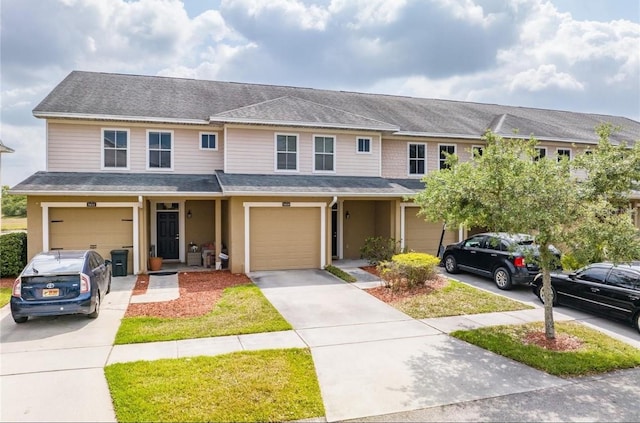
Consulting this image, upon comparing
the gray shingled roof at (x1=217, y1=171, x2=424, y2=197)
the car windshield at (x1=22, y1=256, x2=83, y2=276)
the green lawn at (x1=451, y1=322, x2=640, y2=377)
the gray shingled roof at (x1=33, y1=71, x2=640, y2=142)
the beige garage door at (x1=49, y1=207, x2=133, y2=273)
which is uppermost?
the gray shingled roof at (x1=33, y1=71, x2=640, y2=142)

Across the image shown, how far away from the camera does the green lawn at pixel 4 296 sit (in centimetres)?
Answer: 1012

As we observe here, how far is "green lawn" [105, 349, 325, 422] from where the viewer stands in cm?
499

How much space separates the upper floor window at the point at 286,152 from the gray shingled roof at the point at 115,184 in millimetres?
2606

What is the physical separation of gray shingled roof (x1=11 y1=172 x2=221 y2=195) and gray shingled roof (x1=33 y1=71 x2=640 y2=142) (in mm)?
2200

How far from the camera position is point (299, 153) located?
641 inches

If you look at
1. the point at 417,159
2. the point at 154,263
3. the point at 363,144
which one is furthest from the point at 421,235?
the point at 154,263

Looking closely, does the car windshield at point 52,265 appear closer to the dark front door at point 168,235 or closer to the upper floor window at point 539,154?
the dark front door at point 168,235

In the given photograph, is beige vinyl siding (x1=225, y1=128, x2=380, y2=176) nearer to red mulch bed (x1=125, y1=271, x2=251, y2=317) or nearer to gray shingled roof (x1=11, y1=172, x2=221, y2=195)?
gray shingled roof (x1=11, y1=172, x2=221, y2=195)

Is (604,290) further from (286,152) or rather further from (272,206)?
(286,152)

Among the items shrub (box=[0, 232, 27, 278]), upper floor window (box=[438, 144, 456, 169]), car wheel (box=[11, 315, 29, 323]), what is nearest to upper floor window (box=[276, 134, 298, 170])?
upper floor window (box=[438, 144, 456, 169])

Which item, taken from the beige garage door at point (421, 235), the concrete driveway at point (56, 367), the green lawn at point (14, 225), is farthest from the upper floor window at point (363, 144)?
the green lawn at point (14, 225)

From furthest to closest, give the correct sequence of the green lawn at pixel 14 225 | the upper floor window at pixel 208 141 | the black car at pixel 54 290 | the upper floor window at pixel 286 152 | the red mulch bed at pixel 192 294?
1. the green lawn at pixel 14 225
2. the upper floor window at pixel 208 141
3. the upper floor window at pixel 286 152
4. the red mulch bed at pixel 192 294
5. the black car at pixel 54 290

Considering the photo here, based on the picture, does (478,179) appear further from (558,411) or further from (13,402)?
A: (13,402)

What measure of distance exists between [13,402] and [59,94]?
1389 centimetres
